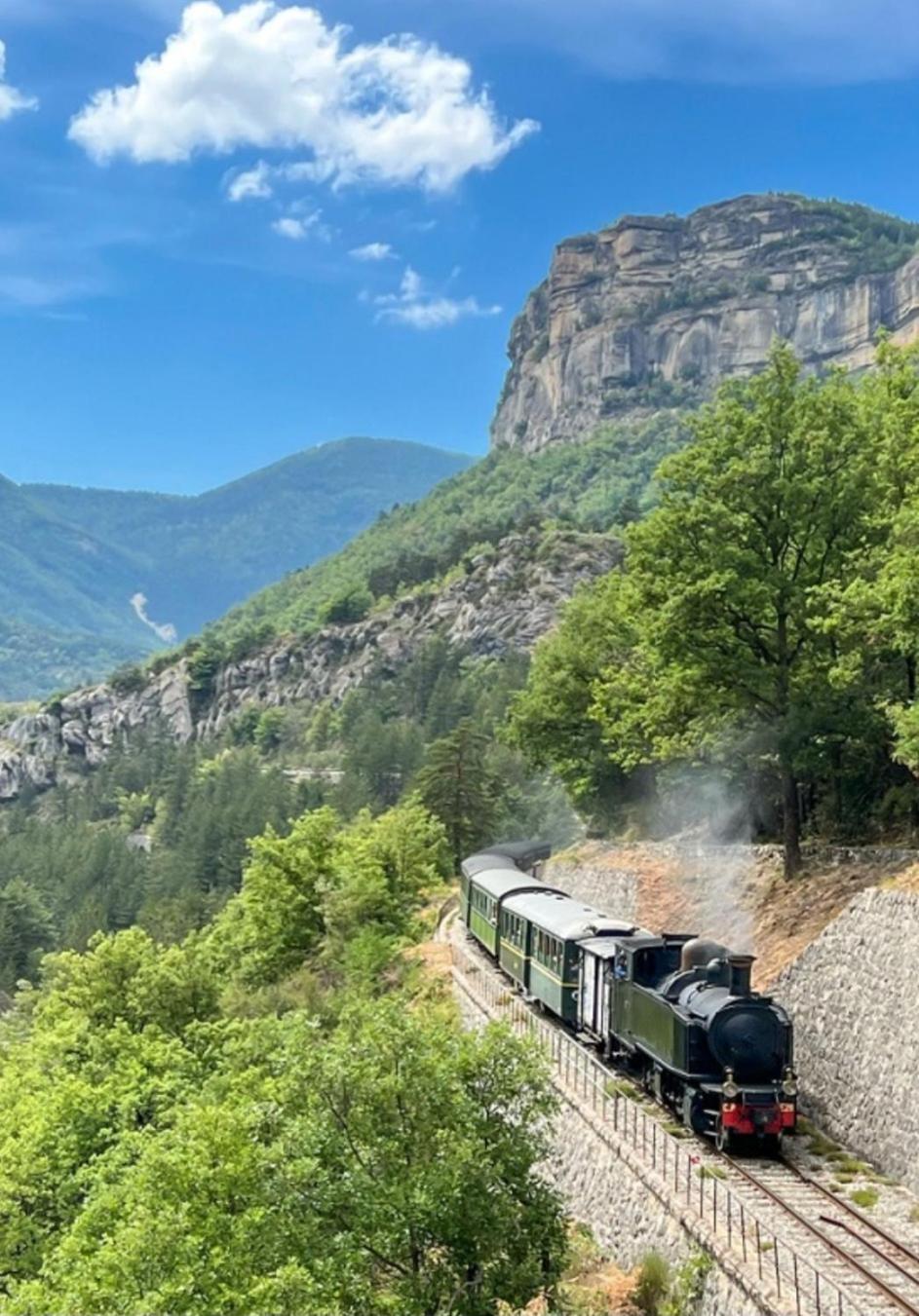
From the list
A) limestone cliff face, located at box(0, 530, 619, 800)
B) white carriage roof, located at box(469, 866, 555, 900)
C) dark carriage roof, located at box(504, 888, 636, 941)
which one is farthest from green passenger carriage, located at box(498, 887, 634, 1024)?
limestone cliff face, located at box(0, 530, 619, 800)

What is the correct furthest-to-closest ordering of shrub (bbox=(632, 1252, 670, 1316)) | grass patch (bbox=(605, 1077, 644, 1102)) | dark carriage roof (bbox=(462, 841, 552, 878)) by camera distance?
dark carriage roof (bbox=(462, 841, 552, 878)) → grass patch (bbox=(605, 1077, 644, 1102)) → shrub (bbox=(632, 1252, 670, 1316))

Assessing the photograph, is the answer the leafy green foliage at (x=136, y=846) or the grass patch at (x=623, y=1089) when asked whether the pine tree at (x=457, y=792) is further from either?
the grass patch at (x=623, y=1089)

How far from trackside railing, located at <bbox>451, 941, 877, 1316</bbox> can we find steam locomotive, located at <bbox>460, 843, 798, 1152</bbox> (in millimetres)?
653

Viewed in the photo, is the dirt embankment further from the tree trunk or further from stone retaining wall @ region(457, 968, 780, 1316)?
stone retaining wall @ region(457, 968, 780, 1316)

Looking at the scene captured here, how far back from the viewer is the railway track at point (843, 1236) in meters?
14.2

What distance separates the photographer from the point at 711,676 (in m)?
29.7

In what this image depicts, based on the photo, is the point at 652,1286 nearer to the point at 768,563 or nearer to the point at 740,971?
the point at 740,971

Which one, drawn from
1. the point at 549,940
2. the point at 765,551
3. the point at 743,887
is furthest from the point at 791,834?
the point at 765,551

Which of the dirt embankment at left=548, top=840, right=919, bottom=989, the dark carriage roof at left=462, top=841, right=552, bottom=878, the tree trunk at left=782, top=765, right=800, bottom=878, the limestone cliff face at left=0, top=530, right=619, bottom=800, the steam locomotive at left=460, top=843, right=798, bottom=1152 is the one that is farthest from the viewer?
the limestone cliff face at left=0, top=530, right=619, bottom=800

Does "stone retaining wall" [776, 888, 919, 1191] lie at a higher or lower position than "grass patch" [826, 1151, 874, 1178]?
higher

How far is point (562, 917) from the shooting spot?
95.0 ft

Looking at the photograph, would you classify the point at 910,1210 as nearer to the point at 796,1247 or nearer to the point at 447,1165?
the point at 796,1247

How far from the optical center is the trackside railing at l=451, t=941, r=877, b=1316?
541 inches

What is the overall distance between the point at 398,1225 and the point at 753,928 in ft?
53.9
